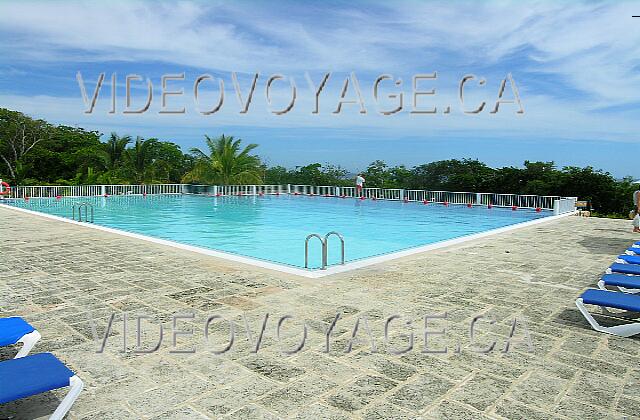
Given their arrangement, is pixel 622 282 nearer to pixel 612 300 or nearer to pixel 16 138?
pixel 612 300

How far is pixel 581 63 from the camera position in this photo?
16.4 m

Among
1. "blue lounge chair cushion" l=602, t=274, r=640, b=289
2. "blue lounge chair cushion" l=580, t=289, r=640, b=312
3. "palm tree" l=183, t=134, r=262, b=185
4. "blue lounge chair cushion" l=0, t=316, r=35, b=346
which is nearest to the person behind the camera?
"blue lounge chair cushion" l=0, t=316, r=35, b=346

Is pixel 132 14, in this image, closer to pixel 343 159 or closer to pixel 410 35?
pixel 410 35

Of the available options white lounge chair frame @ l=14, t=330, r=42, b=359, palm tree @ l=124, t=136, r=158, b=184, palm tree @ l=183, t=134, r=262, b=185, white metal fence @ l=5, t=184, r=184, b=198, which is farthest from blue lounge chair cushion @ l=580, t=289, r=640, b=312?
palm tree @ l=124, t=136, r=158, b=184

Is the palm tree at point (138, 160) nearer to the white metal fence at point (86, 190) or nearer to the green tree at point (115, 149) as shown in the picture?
the green tree at point (115, 149)

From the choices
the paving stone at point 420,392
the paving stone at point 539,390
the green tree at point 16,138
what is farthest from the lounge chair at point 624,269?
the green tree at point 16,138

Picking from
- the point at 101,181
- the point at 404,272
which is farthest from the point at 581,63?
the point at 101,181

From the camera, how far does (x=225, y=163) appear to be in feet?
→ 86.5

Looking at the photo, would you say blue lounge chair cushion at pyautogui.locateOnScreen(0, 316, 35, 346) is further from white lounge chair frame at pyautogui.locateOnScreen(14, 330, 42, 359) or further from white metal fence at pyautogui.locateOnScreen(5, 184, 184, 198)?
white metal fence at pyautogui.locateOnScreen(5, 184, 184, 198)

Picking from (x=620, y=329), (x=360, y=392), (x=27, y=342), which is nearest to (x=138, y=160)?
(x=27, y=342)

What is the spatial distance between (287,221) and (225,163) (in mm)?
11232

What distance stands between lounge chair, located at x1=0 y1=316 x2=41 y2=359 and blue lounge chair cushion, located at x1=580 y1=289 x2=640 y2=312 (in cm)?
438

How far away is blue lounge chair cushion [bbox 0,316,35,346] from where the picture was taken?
3071 millimetres

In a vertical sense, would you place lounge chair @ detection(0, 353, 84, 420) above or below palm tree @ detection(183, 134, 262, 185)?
below
